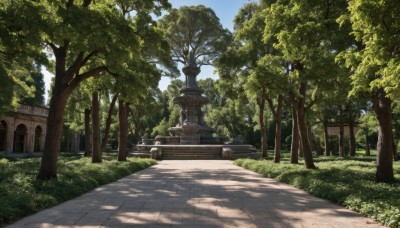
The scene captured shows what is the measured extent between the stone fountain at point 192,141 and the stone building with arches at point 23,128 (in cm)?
1660

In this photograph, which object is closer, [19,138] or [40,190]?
[40,190]

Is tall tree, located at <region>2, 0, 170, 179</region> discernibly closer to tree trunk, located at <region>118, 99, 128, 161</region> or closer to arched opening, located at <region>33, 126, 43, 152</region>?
tree trunk, located at <region>118, 99, 128, 161</region>

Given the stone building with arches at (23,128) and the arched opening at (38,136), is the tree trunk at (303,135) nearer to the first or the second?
the stone building with arches at (23,128)

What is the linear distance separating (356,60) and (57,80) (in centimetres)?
934

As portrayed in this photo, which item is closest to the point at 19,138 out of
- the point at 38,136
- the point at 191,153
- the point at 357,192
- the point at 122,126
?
the point at 38,136

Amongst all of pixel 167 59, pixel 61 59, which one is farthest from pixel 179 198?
pixel 167 59

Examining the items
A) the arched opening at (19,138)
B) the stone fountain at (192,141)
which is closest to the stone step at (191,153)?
the stone fountain at (192,141)

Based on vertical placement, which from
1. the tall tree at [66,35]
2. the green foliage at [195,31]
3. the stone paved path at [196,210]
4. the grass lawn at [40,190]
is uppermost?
the green foliage at [195,31]

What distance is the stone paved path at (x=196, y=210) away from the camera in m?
6.13

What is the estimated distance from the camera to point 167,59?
2323 cm

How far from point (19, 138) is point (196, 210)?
154 ft

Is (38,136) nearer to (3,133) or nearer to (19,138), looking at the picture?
(19,138)

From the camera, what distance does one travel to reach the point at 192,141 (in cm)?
3459

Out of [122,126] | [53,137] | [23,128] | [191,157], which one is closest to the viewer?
[53,137]
